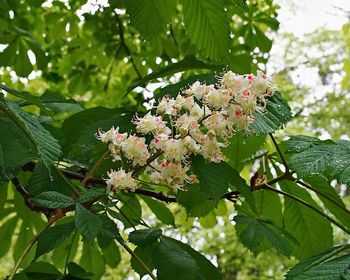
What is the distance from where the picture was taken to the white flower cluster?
2.83ft

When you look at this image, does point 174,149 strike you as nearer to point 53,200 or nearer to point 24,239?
point 53,200

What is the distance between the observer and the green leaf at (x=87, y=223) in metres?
0.74

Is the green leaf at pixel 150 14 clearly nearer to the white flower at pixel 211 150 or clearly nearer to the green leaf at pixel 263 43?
the white flower at pixel 211 150

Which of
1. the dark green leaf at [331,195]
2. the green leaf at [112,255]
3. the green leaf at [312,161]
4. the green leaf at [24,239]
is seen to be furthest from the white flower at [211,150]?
the green leaf at [24,239]

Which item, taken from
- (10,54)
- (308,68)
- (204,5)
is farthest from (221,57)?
(308,68)

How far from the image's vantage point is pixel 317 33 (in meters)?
10.1

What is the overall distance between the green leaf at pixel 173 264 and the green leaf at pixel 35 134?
0.28 meters

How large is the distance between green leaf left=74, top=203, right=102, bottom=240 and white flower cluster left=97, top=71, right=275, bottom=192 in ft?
0.36

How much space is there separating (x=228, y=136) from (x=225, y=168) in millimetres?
51

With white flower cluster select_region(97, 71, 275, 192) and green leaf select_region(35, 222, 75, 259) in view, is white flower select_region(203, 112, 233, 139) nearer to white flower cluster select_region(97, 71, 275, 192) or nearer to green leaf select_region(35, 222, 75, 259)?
white flower cluster select_region(97, 71, 275, 192)

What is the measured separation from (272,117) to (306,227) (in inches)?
17.7

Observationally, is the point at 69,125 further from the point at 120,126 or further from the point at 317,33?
the point at 317,33

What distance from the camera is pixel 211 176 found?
34.1 inches

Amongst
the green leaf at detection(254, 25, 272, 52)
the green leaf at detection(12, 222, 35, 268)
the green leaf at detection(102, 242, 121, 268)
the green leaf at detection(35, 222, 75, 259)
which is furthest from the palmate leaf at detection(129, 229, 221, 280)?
the green leaf at detection(254, 25, 272, 52)
